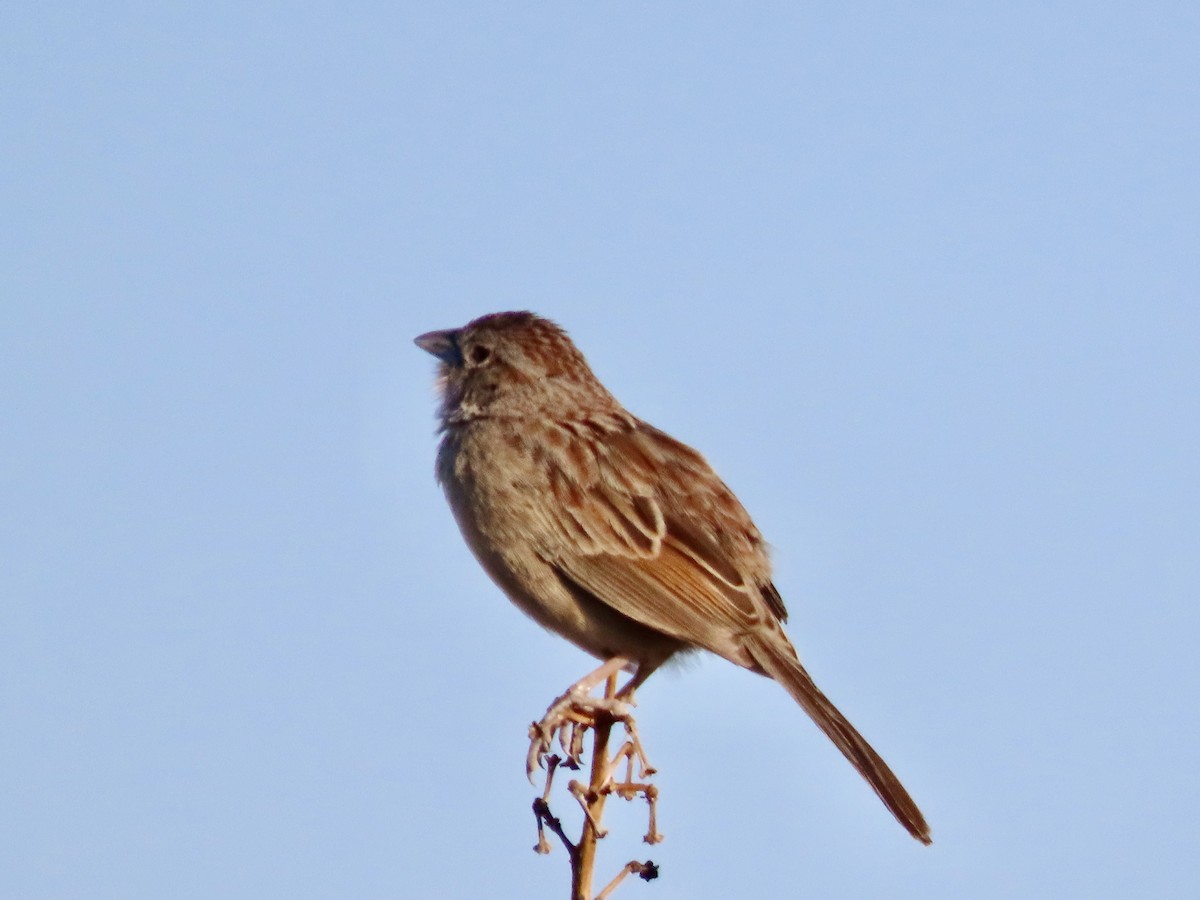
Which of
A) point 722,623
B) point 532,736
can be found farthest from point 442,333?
point 532,736

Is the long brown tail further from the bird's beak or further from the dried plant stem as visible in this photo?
the bird's beak

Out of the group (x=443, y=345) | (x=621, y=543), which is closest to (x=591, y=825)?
(x=621, y=543)

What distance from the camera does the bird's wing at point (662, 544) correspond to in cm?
561

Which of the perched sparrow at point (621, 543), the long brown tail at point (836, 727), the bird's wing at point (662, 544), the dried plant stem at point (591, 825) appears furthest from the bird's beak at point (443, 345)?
the dried plant stem at point (591, 825)

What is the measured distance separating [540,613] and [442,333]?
1.71 metres

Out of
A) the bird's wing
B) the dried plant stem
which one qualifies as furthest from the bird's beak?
the dried plant stem

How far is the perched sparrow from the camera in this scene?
5570 millimetres

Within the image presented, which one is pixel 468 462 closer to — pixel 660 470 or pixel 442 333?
pixel 660 470

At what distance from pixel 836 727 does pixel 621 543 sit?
1.02 meters

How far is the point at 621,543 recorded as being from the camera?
18.9 ft

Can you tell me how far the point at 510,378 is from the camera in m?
6.58

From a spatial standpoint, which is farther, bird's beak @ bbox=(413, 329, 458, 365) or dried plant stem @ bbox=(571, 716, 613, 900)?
bird's beak @ bbox=(413, 329, 458, 365)

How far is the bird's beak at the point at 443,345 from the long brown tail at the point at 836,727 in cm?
200

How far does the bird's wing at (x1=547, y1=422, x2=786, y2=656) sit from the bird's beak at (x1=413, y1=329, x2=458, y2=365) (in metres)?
0.98
